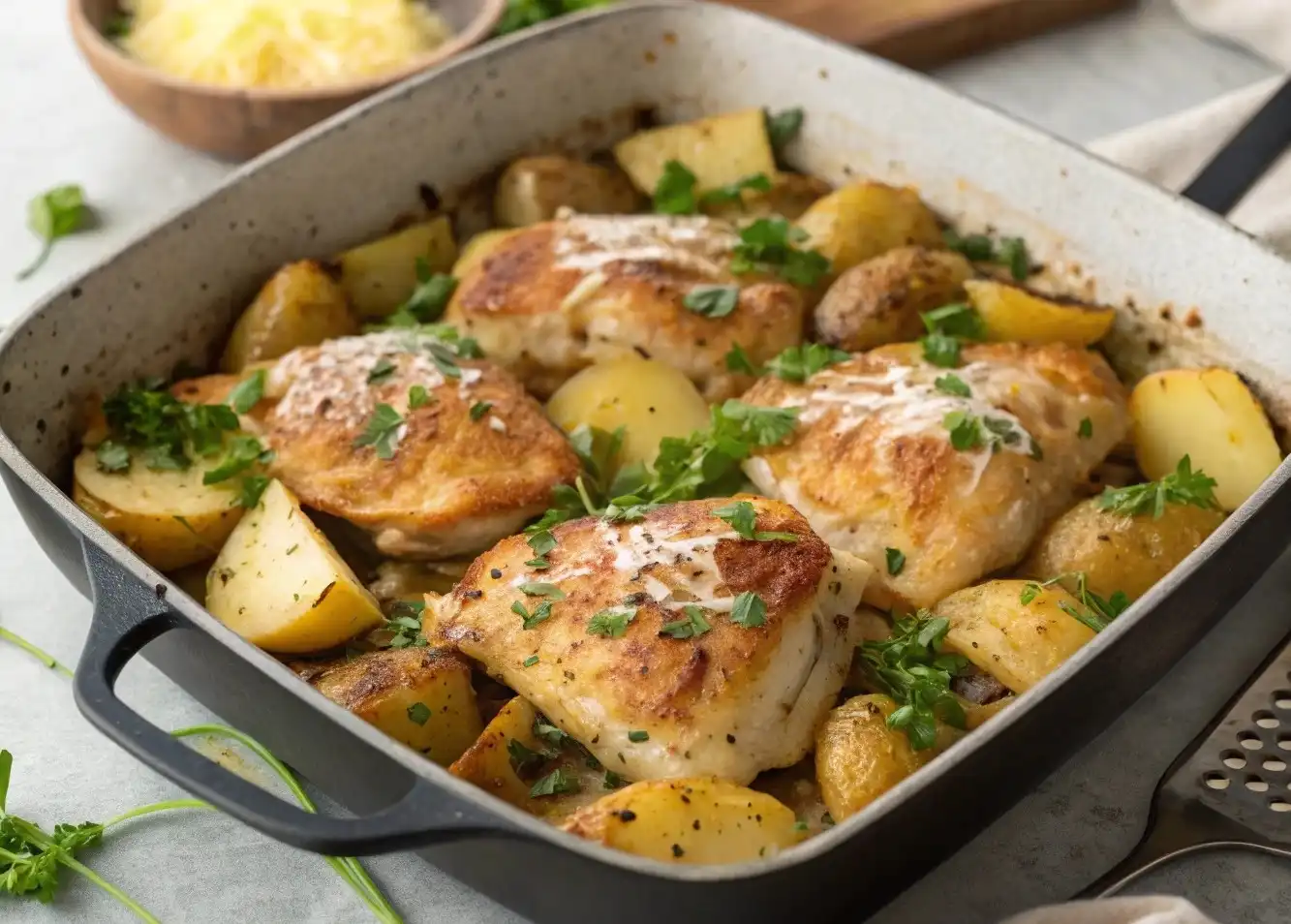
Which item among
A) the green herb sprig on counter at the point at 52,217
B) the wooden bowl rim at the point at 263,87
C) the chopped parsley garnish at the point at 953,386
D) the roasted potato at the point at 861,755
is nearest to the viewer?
the roasted potato at the point at 861,755

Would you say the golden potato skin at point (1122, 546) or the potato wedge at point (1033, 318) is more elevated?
the potato wedge at point (1033, 318)

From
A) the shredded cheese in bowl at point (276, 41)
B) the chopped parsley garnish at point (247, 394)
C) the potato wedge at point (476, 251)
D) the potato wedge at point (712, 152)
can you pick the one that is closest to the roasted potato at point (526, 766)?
the chopped parsley garnish at point (247, 394)

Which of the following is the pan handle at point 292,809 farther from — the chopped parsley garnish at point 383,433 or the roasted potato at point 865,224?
the roasted potato at point 865,224

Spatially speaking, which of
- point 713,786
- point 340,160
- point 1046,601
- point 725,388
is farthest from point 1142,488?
point 340,160

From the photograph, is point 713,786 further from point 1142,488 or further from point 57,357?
A: point 57,357

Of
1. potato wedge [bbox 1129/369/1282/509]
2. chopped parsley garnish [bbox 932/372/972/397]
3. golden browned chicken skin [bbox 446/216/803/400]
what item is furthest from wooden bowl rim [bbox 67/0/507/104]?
potato wedge [bbox 1129/369/1282/509]

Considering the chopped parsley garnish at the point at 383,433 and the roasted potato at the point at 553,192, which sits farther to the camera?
the roasted potato at the point at 553,192
